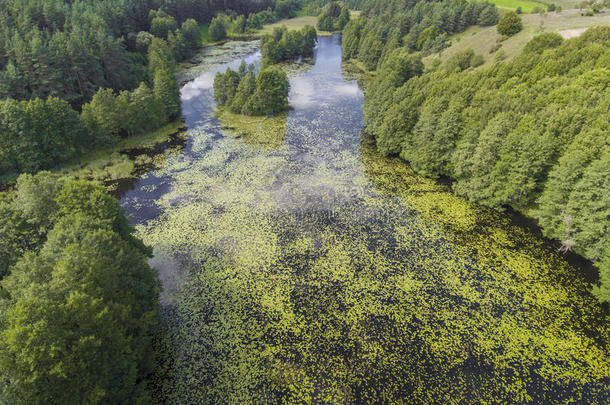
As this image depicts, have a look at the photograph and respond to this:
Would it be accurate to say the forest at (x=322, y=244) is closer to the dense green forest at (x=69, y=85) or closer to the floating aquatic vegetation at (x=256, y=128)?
the dense green forest at (x=69, y=85)

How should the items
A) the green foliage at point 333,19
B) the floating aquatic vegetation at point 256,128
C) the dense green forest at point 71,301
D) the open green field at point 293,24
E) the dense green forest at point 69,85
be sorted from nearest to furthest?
1. the dense green forest at point 71,301
2. the dense green forest at point 69,85
3. the floating aquatic vegetation at point 256,128
4. the open green field at point 293,24
5. the green foliage at point 333,19

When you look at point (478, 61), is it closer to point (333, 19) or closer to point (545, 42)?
point (545, 42)

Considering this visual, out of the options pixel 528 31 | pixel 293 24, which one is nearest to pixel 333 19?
pixel 293 24

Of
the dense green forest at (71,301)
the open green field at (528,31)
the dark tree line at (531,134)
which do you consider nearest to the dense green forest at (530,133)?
the dark tree line at (531,134)

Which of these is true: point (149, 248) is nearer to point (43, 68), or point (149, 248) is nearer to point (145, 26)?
point (43, 68)

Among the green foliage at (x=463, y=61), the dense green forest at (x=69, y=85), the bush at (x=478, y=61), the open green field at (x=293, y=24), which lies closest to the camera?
the dense green forest at (x=69, y=85)

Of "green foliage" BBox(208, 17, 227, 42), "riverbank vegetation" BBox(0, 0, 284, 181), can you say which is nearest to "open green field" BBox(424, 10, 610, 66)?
"riverbank vegetation" BBox(0, 0, 284, 181)
